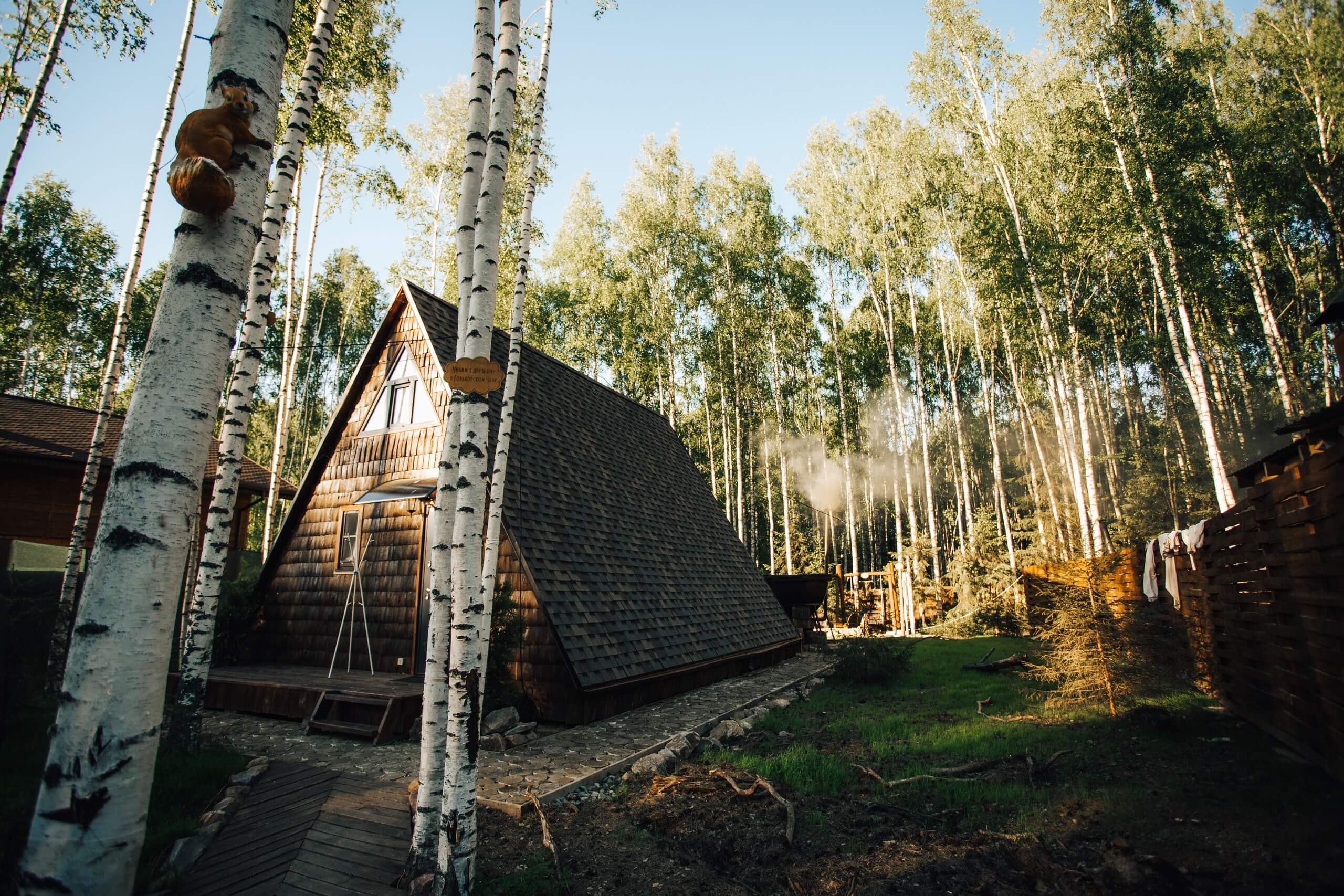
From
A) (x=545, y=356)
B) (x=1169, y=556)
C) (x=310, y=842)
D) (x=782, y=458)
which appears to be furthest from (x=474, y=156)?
(x=782, y=458)

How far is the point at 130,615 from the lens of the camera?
179 centimetres

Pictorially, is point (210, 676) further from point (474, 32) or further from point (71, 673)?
point (474, 32)

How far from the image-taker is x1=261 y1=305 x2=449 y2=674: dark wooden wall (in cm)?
884

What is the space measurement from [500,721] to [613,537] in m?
3.69

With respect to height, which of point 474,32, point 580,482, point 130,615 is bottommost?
point 130,615

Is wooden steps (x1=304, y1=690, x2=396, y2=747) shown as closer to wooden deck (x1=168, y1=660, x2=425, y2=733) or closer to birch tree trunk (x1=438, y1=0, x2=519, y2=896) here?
wooden deck (x1=168, y1=660, x2=425, y2=733)

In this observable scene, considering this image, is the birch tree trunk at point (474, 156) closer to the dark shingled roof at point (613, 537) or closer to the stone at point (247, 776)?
the stone at point (247, 776)

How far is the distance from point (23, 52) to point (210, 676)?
393 inches

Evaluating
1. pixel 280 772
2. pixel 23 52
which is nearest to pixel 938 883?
pixel 280 772

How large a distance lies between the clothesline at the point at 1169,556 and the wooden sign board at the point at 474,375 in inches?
319

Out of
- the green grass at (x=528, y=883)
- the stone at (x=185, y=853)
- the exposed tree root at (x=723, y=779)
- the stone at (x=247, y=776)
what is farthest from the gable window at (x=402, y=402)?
the green grass at (x=528, y=883)

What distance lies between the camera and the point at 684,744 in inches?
227

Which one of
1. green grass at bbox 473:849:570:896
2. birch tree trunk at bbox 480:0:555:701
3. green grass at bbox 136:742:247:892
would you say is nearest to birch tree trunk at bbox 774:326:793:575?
birch tree trunk at bbox 480:0:555:701

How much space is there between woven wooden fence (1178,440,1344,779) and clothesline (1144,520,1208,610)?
25 cm
